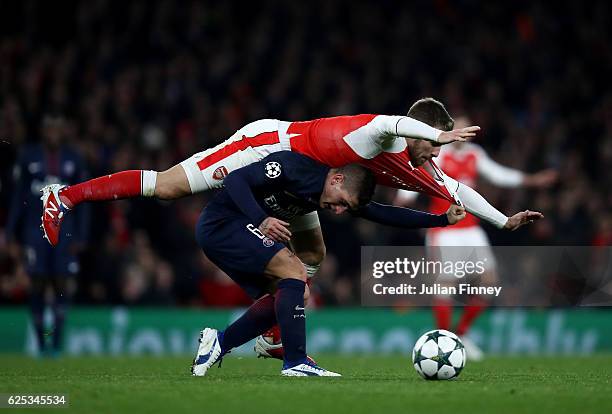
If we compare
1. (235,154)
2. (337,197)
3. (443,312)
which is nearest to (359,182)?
(337,197)

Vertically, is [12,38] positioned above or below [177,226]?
above

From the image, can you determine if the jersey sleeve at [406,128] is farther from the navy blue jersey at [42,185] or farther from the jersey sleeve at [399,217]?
the navy blue jersey at [42,185]

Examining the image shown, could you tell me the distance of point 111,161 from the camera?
13.8 meters

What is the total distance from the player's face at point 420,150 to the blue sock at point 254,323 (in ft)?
4.94

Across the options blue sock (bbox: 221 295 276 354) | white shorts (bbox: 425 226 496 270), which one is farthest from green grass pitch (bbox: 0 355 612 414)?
white shorts (bbox: 425 226 496 270)

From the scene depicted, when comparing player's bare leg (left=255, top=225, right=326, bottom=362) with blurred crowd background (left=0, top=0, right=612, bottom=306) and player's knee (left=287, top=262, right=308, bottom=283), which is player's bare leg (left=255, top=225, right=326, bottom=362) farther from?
blurred crowd background (left=0, top=0, right=612, bottom=306)

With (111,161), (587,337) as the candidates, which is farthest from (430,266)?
(111,161)

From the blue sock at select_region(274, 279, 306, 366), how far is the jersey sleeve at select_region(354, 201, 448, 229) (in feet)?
2.60

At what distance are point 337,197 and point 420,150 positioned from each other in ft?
4.13

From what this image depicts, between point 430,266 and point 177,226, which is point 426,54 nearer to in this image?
point 177,226

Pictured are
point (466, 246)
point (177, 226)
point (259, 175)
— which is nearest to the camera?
point (259, 175)

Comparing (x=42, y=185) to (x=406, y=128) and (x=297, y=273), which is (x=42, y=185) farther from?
(x=406, y=128)

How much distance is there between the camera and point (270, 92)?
15914 mm

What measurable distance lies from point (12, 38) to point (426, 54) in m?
6.27
